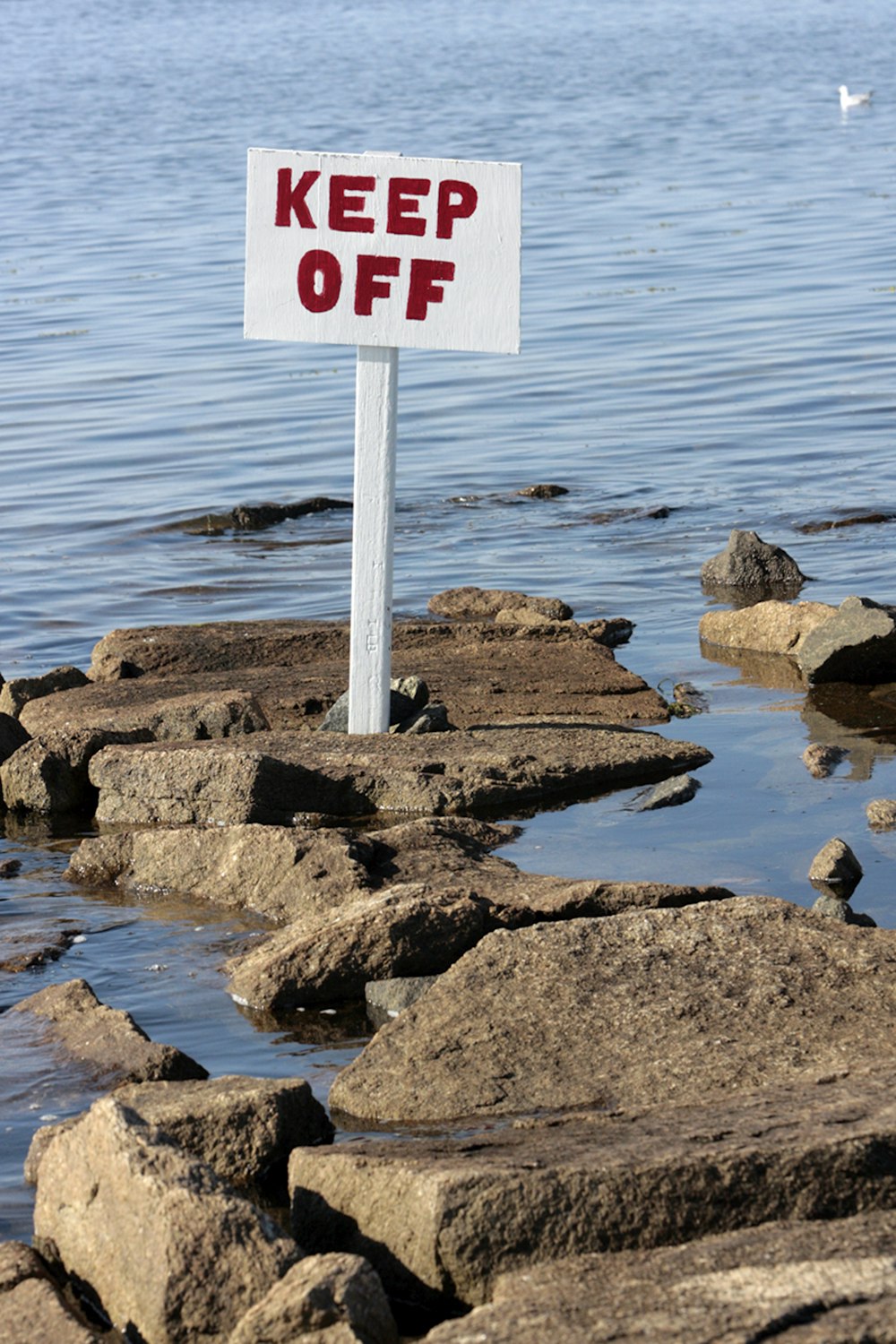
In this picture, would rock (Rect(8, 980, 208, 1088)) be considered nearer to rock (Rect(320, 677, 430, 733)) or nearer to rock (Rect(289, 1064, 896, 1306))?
rock (Rect(289, 1064, 896, 1306))

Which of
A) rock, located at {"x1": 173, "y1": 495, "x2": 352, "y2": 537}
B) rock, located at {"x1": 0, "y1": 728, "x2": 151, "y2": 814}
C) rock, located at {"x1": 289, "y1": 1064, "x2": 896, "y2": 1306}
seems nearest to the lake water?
rock, located at {"x1": 0, "y1": 728, "x2": 151, "y2": 814}

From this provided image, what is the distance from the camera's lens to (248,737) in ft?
23.0

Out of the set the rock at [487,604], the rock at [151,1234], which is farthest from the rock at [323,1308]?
the rock at [487,604]

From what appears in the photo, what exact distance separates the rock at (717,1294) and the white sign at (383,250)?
165 inches

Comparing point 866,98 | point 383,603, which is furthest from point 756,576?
point 866,98

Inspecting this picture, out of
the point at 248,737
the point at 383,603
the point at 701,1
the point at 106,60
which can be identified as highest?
the point at 701,1

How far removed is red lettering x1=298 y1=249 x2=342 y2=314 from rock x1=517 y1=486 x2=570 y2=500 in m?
5.99

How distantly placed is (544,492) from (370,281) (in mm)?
6043

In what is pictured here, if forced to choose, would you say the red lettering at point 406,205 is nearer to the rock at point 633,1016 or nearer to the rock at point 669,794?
the rock at point 669,794

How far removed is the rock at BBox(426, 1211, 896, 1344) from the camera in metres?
2.90

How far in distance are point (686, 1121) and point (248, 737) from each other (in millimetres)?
3538

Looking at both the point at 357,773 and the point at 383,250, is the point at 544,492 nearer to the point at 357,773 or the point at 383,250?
the point at 383,250

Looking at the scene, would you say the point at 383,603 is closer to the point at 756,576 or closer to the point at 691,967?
the point at 691,967

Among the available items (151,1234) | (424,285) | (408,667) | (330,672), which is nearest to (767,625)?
(408,667)
